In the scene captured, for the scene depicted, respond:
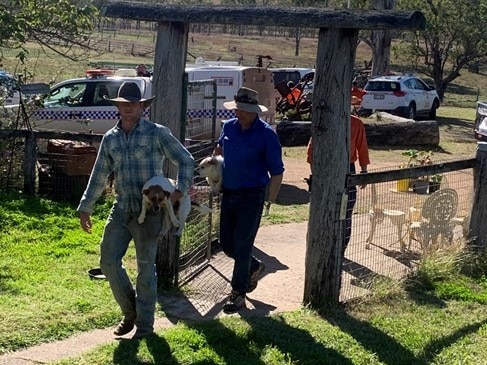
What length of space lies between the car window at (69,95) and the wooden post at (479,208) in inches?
341

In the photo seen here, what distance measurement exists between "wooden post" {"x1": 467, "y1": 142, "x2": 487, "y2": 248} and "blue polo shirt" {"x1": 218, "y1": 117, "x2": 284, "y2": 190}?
2939mm

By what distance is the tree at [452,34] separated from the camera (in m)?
35.9

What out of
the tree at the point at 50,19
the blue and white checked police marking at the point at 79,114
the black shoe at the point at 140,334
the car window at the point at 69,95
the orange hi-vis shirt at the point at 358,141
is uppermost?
the tree at the point at 50,19

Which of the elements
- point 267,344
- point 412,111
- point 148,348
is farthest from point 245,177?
point 412,111

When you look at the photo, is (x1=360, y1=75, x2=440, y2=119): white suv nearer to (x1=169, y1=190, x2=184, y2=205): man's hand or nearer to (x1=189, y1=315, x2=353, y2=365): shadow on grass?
(x1=189, y1=315, x2=353, y2=365): shadow on grass

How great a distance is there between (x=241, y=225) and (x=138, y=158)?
3.99ft

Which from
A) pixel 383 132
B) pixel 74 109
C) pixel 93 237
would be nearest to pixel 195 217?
pixel 93 237

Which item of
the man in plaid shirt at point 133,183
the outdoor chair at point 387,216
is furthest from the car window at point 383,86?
the man in plaid shirt at point 133,183

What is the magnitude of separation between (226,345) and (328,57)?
2278mm

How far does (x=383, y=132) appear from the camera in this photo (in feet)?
69.2

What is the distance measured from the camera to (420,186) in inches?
420

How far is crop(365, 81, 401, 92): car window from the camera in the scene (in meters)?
27.1

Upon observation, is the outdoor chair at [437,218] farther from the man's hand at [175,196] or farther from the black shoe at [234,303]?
the man's hand at [175,196]

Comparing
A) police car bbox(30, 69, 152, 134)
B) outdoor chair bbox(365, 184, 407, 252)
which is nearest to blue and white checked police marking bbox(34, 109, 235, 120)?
police car bbox(30, 69, 152, 134)
